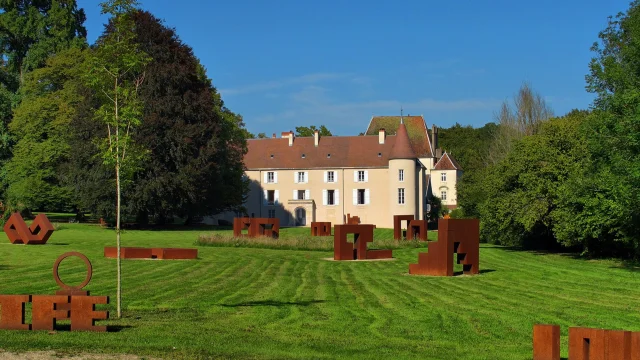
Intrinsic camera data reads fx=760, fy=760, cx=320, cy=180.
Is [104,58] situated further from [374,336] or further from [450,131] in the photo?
[450,131]

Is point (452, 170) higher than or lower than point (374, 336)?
higher

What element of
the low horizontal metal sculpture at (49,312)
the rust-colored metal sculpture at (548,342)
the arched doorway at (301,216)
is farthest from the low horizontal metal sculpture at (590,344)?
the arched doorway at (301,216)

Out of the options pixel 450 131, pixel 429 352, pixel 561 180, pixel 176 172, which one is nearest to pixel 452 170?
pixel 450 131

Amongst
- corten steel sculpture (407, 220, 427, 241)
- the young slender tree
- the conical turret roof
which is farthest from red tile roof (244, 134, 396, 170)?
the young slender tree

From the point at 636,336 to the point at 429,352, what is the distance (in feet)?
9.81

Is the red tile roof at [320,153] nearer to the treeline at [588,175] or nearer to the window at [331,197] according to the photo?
the window at [331,197]

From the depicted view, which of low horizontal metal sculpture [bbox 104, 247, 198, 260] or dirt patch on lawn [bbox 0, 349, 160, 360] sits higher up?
low horizontal metal sculpture [bbox 104, 247, 198, 260]

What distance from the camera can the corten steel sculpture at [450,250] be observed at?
75.5 ft

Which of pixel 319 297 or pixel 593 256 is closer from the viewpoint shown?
pixel 319 297

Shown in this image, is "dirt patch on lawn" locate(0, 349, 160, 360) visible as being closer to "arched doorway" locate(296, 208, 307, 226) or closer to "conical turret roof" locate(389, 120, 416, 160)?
"conical turret roof" locate(389, 120, 416, 160)

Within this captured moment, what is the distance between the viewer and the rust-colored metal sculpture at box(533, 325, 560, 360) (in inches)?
386

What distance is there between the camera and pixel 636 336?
902 centimetres

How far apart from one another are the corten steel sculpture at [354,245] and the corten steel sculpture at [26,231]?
38.6 feet

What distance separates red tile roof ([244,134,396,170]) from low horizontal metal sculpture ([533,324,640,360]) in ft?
196
